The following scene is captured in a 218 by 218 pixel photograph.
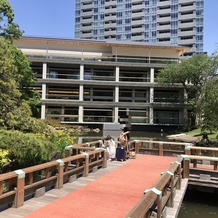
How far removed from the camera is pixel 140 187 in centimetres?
840

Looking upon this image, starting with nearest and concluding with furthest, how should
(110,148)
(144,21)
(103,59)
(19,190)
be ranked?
(19,190), (110,148), (103,59), (144,21)

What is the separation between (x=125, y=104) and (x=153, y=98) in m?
5.07

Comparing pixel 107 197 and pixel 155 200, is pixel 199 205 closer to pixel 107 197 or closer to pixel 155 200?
pixel 107 197

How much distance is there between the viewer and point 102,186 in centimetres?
843

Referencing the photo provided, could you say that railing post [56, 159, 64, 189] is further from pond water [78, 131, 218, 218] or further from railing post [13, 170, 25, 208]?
pond water [78, 131, 218, 218]

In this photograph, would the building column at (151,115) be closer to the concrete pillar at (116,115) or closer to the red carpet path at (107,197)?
the concrete pillar at (116,115)

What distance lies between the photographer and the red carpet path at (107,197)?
6.16m

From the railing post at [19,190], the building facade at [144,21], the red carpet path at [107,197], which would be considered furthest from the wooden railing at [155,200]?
the building facade at [144,21]

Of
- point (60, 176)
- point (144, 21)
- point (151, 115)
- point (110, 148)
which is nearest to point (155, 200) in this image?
point (60, 176)

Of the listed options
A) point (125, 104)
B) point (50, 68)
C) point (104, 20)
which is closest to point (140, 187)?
point (125, 104)

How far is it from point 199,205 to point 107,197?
14.1 feet

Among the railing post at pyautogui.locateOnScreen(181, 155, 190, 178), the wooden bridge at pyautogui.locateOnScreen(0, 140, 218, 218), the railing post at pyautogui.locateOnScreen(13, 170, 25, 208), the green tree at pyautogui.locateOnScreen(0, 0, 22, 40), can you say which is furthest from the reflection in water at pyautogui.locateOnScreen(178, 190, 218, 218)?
the green tree at pyautogui.locateOnScreen(0, 0, 22, 40)

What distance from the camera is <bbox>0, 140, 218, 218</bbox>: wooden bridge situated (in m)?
6.04

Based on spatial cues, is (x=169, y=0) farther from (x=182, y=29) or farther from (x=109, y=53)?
(x=109, y=53)
